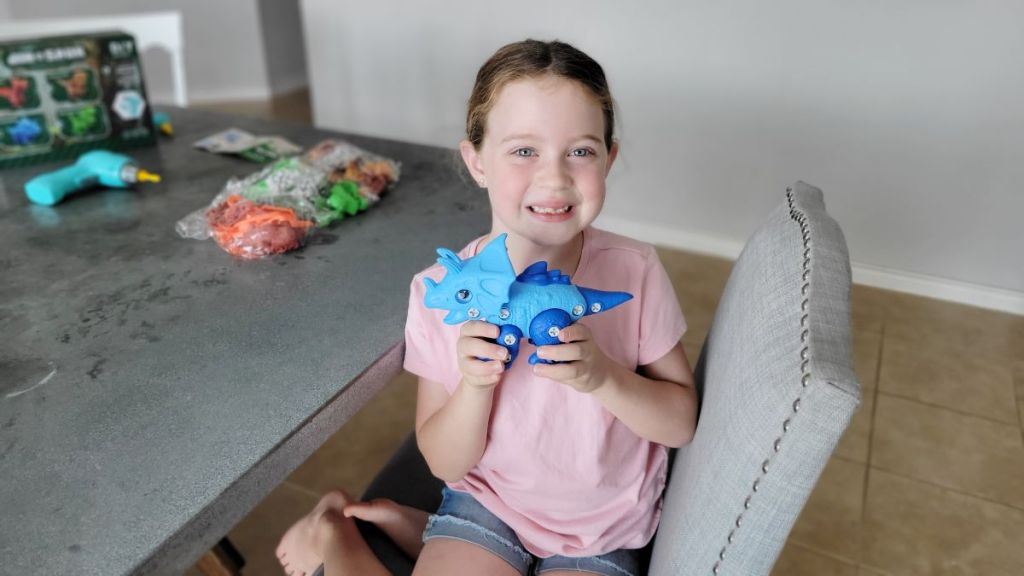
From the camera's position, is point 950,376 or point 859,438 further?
point 950,376

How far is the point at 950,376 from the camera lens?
6.79 ft

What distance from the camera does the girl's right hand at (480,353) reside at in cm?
71

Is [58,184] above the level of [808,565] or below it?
above

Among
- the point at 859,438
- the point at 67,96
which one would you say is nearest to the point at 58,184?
the point at 67,96

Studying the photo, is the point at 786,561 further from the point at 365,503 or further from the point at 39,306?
the point at 39,306

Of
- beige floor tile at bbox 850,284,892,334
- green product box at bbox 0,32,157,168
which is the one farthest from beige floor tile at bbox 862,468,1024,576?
green product box at bbox 0,32,157,168

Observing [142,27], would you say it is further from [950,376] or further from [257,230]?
[950,376]

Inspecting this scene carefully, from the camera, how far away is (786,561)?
5.11 feet

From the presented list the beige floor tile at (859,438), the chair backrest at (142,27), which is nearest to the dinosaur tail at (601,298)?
the beige floor tile at (859,438)

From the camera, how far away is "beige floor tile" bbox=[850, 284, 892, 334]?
2279mm

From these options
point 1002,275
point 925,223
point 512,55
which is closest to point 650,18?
point 925,223

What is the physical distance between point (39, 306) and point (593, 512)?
77 cm

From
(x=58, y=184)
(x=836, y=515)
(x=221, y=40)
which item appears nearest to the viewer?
(x=58, y=184)

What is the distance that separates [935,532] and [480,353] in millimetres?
1416
